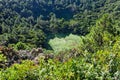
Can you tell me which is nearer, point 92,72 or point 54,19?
point 92,72

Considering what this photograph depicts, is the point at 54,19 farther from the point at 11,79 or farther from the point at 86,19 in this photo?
the point at 11,79

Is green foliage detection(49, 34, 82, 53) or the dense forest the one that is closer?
the dense forest

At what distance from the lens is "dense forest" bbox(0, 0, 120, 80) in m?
18.0

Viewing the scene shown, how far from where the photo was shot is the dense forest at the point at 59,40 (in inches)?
708

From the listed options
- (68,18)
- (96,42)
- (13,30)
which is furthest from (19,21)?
(96,42)

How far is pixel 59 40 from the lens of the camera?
3514 inches

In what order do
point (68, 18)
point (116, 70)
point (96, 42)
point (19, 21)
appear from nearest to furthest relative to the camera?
point (116, 70) < point (96, 42) < point (19, 21) < point (68, 18)

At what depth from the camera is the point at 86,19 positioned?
110500 millimetres

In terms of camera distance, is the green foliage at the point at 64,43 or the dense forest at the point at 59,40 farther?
the green foliage at the point at 64,43

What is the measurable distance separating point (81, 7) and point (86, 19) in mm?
23026

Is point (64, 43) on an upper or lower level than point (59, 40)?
upper

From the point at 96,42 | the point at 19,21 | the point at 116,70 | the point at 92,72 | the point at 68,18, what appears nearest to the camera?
the point at 92,72

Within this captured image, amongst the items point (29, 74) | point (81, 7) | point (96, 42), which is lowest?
point (81, 7)

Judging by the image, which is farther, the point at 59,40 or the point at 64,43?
the point at 59,40
